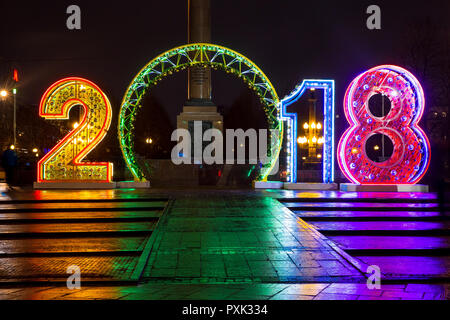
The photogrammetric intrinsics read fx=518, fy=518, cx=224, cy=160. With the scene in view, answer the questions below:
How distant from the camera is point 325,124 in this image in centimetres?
2223

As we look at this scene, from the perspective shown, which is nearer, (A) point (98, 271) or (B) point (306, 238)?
(A) point (98, 271)

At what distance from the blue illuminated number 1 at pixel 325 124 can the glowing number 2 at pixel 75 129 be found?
26.0 ft

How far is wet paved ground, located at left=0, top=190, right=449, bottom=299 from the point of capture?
26.3ft

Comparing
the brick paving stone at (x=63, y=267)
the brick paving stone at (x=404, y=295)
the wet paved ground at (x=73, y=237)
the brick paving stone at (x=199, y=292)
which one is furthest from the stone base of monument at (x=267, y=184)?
the brick paving stone at (x=404, y=295)

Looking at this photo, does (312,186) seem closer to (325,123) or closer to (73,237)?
(325,123)

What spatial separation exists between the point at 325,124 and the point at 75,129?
10824 mm

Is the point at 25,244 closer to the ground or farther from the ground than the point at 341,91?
closer to the ground

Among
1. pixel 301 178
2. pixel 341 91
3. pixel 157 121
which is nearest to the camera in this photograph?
pixel 301 178

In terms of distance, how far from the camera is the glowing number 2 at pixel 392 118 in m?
20.9

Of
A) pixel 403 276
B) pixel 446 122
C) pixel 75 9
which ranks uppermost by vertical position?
pixel 75 9

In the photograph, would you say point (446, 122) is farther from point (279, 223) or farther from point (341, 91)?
point (279, 223)
